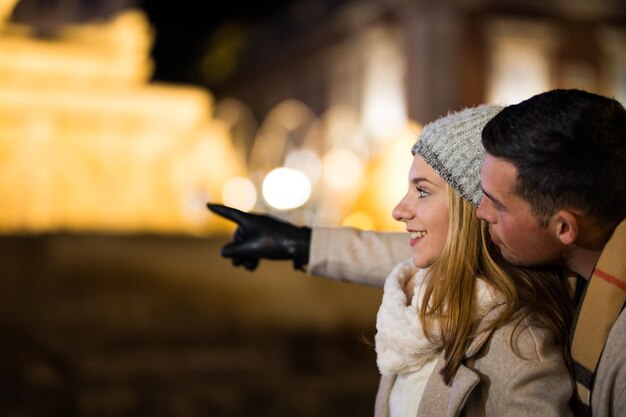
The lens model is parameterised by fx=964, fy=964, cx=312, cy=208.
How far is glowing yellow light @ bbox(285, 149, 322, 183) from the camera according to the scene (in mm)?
23358

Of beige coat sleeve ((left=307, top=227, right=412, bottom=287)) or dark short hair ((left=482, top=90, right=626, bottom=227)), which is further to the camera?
beige coat sleeve ((left=307, top=227, right=412, bottom=287))

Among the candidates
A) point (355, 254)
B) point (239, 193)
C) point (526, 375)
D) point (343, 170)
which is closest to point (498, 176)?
point (526, 375)

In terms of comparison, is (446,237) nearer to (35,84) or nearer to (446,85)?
(35,84)

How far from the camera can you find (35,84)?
7609mm

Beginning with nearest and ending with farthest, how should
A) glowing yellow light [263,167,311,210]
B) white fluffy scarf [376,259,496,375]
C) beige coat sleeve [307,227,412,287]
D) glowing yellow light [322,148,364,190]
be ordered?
1. white fluffy scarf [376,259,496,375]
2. beige coat sleeve [307,227,412,287]
3. glowing yellow light [263,167,311,210]
4. glowing yellow light [322,148,364,190]

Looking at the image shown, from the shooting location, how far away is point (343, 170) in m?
21.4

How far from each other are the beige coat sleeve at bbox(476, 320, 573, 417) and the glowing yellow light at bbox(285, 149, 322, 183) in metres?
20.4

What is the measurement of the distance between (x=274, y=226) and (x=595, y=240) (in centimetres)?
103

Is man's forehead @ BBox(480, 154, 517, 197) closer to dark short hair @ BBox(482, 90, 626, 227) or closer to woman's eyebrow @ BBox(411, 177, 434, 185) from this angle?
dark short hair @ BBox(482, 90, 626, 227)

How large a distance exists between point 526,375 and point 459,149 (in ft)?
1.56

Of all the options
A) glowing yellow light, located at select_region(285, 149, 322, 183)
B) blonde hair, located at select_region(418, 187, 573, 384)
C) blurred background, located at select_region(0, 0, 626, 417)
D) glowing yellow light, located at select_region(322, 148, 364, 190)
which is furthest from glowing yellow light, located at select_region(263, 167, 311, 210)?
blonde hair, located at select_region(418, 187, 573, 384)

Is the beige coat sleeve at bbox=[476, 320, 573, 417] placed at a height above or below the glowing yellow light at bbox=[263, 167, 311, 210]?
below

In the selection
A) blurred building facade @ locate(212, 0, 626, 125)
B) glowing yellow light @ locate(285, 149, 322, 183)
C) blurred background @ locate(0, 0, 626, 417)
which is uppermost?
blurred building facade @ locate(212, 0, 626, 125)

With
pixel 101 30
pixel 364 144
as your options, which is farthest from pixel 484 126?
pixel 364 144
